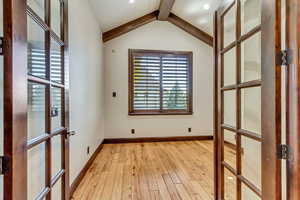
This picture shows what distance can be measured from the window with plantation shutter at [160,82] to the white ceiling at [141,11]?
0.80 meters

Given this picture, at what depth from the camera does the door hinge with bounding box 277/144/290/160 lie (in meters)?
0.99

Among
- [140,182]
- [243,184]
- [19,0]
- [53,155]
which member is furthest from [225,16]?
[140,182]

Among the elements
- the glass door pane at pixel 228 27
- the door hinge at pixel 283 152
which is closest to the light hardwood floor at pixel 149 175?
the door hinge at pixel 283 152

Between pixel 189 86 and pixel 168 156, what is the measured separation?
2132mm

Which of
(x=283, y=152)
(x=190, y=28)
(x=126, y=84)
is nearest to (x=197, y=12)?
(x=190, y=28)

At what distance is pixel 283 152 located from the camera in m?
1.00

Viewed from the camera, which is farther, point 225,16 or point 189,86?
point 189,86

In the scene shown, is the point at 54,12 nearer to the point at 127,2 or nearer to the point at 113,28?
the point at 127,2

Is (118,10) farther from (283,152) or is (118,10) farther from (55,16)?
(283,152)

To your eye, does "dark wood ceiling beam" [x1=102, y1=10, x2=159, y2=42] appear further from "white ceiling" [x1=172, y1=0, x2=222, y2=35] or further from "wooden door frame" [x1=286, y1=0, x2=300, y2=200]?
"wooden door frame" [x1=286, y1=0, x2=300, y2=200]

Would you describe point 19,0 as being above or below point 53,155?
above

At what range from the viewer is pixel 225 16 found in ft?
5.60

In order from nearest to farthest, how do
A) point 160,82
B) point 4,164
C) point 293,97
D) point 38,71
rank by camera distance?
1. point 4,164
2. point 293,97
3. point 38,71
4. point 160,82

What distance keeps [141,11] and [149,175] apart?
3.52 meters
